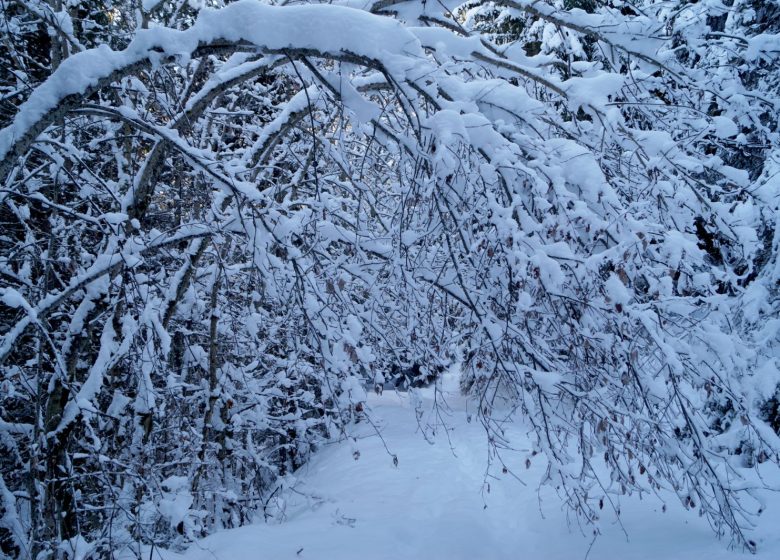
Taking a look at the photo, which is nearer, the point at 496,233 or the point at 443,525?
the point at 496,233

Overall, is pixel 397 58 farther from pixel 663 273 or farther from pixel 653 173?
pixel 663 273

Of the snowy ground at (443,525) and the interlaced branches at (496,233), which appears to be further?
the snowy ground at (443,525)

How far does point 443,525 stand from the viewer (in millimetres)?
6473

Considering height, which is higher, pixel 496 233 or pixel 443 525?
pixel 496 233

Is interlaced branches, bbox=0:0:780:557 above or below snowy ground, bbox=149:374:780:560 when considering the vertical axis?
above

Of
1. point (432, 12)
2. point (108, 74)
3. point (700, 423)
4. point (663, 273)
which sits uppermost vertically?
point (432, 12)

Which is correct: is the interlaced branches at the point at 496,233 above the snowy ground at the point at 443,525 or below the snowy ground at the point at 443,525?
above

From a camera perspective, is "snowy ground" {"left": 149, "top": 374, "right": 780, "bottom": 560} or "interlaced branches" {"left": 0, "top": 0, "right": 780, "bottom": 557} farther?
"snowy ground" {"left": 149, "top": 374, "right": 780, "bottom": 560}

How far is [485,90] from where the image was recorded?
283 cm

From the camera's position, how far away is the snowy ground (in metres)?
5.06

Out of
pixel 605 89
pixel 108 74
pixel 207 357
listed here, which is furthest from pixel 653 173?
pixel 207 357

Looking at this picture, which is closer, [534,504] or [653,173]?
[653,173]

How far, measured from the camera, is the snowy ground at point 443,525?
16.6ft

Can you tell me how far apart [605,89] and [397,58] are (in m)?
1.20
